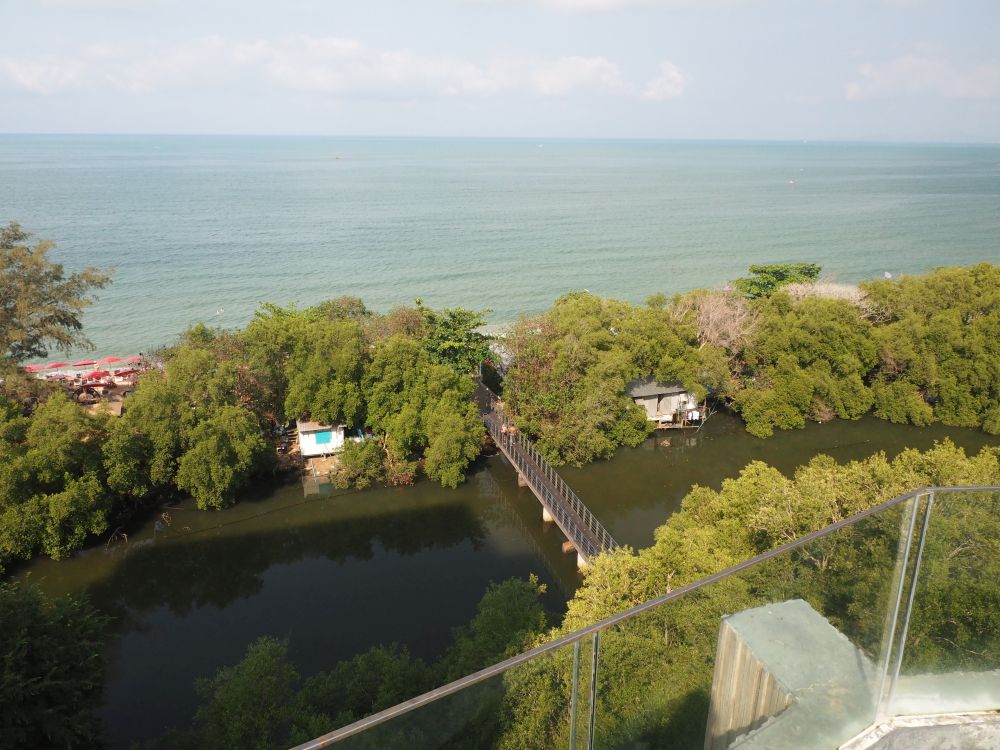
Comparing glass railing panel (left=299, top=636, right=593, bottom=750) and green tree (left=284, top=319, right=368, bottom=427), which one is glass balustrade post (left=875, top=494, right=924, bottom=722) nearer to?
glass railing panel (left=299, top=636, right=593, bottom=750)

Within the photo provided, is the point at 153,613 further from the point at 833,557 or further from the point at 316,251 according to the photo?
the point at 316,251

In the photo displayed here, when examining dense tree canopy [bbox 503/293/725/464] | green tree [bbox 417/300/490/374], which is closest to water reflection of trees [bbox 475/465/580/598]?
dense tree canopy [bbox 503/293/725/464]

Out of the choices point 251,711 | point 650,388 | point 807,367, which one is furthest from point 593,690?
point 807,367

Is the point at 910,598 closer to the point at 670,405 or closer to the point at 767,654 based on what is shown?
the point at 767,654

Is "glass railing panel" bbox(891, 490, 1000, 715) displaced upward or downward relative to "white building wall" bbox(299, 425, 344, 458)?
upward

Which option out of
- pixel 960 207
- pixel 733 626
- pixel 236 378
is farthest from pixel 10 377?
pixel 960 207

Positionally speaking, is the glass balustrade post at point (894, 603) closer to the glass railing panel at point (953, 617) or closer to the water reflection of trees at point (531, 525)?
the glass railing panel at point (953, 617)

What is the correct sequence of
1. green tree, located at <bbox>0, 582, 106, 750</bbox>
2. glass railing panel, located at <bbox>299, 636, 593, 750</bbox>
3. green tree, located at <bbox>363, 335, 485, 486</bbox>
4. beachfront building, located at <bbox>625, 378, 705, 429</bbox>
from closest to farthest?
1. glass railing panel, located at <bbox>299, 636, 593, 750</bbox>
2. green tree, located at <bbox>0, 582, 106, 750</bbox>
3. green tree, located at <bbox>363, 335, 485, 486</bbox>
4. beachfront building, located at <bbox>625, 378, 705, 429</bbox>
